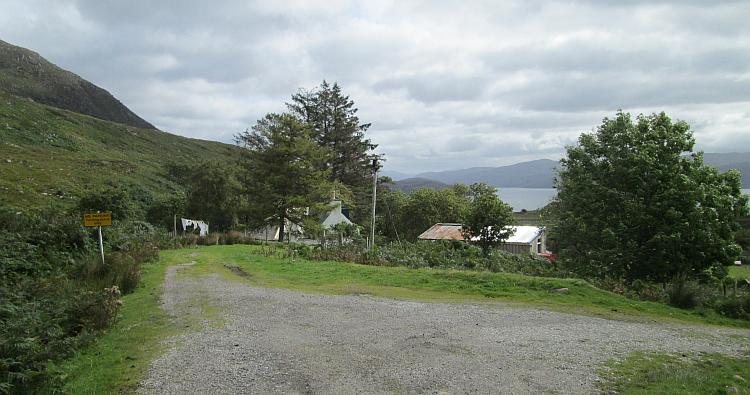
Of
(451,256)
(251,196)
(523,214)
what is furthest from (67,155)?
(523,214)

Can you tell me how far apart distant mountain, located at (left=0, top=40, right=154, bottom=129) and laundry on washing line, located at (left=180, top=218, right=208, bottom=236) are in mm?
71611

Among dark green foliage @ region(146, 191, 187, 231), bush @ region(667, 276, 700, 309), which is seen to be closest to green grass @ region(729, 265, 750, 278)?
bush @ region(667, 276, 700, 309)

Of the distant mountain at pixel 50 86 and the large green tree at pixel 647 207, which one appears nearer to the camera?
the large green tree at pixel 647 207

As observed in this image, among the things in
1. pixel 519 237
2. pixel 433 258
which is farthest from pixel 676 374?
pixel 519 237

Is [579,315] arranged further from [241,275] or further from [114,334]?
[241,275]

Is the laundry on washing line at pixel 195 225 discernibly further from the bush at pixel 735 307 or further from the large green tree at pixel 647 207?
the bush at pixel 735 307

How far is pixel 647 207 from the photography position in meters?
18.3

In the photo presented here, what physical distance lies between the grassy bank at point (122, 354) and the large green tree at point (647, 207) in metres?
15.3

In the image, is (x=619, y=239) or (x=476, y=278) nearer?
(x=476, y=278)

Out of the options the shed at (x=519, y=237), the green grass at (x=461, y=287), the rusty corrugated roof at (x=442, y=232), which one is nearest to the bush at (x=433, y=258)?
the green grass at (x=461, y=287)

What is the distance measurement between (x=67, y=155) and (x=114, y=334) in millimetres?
51390

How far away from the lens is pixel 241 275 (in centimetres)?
1619

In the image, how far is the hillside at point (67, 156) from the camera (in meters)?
37.8

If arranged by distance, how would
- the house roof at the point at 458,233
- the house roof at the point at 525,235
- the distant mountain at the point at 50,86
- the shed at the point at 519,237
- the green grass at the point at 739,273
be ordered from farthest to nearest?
the distant mountain at the point at 50,86
the house roof at the point at 458,233
the house roof at the point at 525,235
the shed at the point at 519,237
the green grass at the point at 739,273
